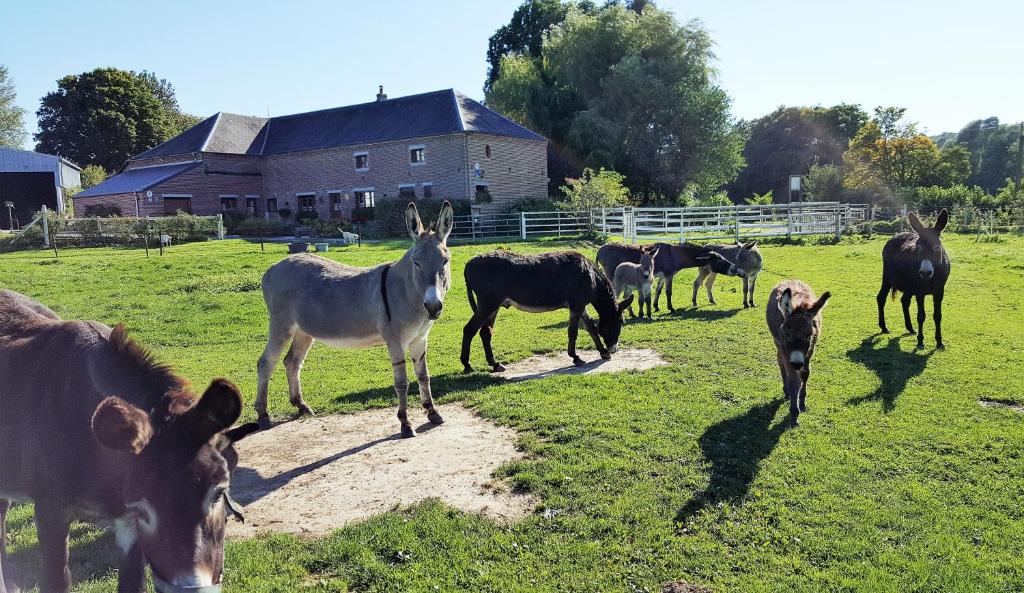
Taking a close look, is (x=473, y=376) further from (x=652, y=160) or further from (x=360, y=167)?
(x=652, y=160)

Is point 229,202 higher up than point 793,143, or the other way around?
point 793,143

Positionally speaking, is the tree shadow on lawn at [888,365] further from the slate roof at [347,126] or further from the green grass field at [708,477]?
the slate roof at [347,126]

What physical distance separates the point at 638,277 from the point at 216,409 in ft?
36.3

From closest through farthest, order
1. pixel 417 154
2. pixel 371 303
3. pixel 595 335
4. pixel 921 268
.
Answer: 1. pixel 371 303
2. pixel 921 268
3. pixel 595 335
4. pixel 417 154

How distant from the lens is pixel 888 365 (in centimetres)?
838

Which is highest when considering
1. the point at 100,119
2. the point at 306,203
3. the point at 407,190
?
the point at 100,119

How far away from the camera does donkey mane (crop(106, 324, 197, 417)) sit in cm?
273

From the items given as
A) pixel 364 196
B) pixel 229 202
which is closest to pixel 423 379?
pixel 364 196

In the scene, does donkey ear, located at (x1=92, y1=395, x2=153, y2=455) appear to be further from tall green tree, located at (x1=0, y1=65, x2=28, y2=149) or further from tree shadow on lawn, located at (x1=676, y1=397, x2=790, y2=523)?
tall green tree, located at (x1=0, y1=65, x2=28, y2=149)

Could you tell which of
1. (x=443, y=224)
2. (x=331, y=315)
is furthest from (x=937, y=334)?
(x=331, y=315)

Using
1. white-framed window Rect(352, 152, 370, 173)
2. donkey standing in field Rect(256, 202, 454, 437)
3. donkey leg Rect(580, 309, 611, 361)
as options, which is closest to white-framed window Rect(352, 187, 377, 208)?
white-framed window Rect(352, 152, 370, 173)

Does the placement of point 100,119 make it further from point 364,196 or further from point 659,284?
point 659,284

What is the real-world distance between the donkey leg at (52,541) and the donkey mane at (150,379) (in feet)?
2.18

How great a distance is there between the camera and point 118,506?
2727mm
